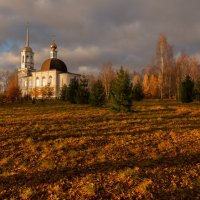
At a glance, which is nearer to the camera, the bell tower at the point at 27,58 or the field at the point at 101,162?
the field at the point at 101,162

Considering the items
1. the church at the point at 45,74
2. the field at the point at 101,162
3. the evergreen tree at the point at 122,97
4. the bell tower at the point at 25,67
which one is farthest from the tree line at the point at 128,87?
the bell tower at the point at 25,67

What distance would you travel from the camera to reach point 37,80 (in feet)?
279

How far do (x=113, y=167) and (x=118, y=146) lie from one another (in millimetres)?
2474

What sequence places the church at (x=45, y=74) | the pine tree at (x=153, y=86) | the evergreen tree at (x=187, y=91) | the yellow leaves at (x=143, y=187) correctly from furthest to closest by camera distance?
1. the church at (x=45, y=74)
2. the pine tree at (x=153, y=86)
3. the evergreen tree at (x=187, y=91)
4. the yellow leaves at (x=143, y=187)

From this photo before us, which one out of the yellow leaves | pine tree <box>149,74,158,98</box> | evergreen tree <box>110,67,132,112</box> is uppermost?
pine tree <box>149,74,158,98</box>

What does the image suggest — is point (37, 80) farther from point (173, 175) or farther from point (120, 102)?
point (173, 175)

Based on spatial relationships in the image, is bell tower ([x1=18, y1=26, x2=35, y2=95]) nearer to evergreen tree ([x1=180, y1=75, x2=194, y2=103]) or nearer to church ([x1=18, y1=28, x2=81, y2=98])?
church ([x1=18, y1=28, x2=81, y2=98])

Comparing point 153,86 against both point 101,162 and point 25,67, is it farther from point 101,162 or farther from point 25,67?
point 101,162

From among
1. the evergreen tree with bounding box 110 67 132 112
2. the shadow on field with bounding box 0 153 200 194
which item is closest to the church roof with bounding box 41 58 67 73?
the evergreen tree with bounding box 110 67 132 112

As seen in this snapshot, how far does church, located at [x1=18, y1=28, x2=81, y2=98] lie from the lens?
3180 inches

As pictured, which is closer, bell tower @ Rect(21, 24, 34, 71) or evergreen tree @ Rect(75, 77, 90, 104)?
evergreen tree @ Rect(75, 77, 90, 104)

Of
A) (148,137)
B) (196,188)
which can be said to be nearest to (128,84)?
(148,137)

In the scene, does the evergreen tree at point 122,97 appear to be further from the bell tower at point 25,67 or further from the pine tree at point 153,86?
the bell tower at point 25,67

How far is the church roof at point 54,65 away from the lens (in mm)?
82812
